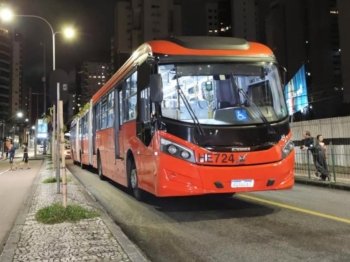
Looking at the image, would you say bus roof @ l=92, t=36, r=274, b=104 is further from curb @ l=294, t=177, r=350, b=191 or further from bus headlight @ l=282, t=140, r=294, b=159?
curb @ l=294, t=177, r=350, b=191

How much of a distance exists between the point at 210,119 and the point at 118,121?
14.0ft

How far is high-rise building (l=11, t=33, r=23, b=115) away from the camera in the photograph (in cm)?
12438

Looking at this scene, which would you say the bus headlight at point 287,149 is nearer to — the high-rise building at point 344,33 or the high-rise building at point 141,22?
the high-rise building at point 344,33

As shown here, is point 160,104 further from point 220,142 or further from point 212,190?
point 212,190

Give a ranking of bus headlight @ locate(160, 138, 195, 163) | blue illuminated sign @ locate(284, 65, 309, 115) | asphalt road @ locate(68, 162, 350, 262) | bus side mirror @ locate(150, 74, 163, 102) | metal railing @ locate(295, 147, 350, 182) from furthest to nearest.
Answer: blue illuminated sign @ locate(284, 65, 309, 115), metal railing @ locate(295, 147, 350, 182), bus side mirror @ locate(150, 74, 163, 102), bus headlight @ locate(160, 138, 195, 163), asphalt road @ locate(68, 162, 350, 262)

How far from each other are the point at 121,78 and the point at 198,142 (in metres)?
4.37

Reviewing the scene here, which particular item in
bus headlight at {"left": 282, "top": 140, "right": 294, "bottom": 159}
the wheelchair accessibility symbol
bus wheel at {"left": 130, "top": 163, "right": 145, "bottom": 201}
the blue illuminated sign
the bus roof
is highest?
the blue illuminated sign

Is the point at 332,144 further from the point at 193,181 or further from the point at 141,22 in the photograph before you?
the point at 141,22

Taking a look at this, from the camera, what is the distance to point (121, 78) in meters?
10.6

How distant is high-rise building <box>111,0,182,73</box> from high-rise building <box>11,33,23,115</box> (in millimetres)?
47425

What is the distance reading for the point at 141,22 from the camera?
9031cm

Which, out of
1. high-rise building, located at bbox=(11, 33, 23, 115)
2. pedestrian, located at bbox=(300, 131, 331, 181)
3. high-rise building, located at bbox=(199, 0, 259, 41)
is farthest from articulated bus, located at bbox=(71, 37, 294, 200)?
high-rise building, located at bbox=(11, 33, 23, 115)

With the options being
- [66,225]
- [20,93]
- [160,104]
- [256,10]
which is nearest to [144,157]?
[160,104]

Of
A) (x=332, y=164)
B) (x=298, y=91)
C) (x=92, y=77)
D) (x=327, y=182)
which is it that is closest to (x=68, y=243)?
(x=327, y=182)
